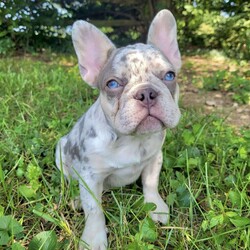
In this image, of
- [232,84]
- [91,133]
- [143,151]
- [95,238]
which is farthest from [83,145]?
[232,84]

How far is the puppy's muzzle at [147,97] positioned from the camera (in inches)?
94.8

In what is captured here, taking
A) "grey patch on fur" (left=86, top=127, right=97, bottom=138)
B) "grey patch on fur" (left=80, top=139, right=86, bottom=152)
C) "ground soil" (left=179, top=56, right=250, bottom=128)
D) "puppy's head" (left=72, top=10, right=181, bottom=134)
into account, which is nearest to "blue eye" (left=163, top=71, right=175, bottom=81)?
"puppy's head" (left=72, top=10, right=181, bottom=134)

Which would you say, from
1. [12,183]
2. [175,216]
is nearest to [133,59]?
[175,216]

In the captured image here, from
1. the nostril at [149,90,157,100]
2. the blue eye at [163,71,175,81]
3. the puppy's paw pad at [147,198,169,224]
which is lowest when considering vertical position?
the puppy's paw pad at [147,198,169,224]

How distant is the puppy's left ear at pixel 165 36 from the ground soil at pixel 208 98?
167cm

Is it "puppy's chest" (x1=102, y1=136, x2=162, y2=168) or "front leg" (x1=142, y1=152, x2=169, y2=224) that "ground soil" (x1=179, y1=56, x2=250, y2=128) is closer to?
"front leg" (x1=142, y1=152, x2=169, y2=224)

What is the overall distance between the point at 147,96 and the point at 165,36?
0.72 metres

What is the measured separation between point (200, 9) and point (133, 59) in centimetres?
572

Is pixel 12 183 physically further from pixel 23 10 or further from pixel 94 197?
pixel 23 10

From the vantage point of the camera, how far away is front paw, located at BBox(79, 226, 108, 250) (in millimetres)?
2613

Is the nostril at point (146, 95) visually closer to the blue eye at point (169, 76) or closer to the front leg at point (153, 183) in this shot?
the blue eye at point (169, 76)

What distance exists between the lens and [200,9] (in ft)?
25.7

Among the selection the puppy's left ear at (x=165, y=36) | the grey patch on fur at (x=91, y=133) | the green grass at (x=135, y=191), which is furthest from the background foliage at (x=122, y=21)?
the grey patch on fur at (x=91, y=133)

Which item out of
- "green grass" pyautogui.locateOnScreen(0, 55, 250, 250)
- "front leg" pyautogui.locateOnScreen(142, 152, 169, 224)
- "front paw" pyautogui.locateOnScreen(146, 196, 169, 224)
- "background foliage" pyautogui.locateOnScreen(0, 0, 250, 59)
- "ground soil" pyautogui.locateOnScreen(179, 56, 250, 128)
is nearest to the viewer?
"green grass" pyautogui.locateOnScreen(0, 55, 250, 250)
